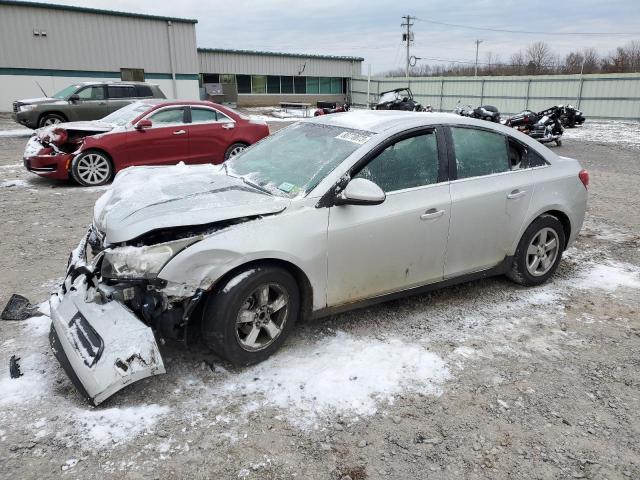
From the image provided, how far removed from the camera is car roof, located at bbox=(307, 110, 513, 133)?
384 cm

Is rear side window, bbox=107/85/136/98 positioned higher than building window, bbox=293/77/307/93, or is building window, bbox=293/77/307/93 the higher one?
building window, bbox=293/77/307/93

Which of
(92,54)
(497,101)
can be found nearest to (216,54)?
(92,54)

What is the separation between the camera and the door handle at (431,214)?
146 inches

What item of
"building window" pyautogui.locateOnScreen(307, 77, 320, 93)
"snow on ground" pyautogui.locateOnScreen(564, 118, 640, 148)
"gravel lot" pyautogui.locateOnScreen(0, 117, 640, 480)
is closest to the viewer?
"gravel lot" pyautogui.locateOnScreen(0, 117, 640, 480)

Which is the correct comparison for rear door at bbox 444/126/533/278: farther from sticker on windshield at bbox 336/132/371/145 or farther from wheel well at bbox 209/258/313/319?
wheel well at bbox 209/258/313/319

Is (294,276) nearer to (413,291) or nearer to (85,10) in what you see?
(413,291)

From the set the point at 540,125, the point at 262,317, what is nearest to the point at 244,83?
the point at 540,125

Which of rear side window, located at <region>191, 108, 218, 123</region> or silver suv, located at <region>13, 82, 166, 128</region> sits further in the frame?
silver suv, located at <region>13, 82, 166, 128</region>

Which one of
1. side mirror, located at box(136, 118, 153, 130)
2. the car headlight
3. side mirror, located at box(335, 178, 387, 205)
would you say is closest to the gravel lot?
the car headlight

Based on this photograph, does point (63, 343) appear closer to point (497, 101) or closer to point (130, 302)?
point (130, 302)

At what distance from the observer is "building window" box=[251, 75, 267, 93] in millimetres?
37250

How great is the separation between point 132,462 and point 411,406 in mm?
1546

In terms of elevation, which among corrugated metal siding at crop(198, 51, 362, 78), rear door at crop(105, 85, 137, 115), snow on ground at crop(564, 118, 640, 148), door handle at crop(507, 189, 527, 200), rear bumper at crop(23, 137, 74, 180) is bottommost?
snow on ground at crop(564, 118, 640, 148)

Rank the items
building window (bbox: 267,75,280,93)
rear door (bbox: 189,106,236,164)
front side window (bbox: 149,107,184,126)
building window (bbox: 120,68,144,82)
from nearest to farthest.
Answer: front side window (bbox: 149,107,184,126), rear door (bbox: 189,106,236,164), building window (bbox: 120,68,144,82), building window (bbox: 267,75,280,93)
